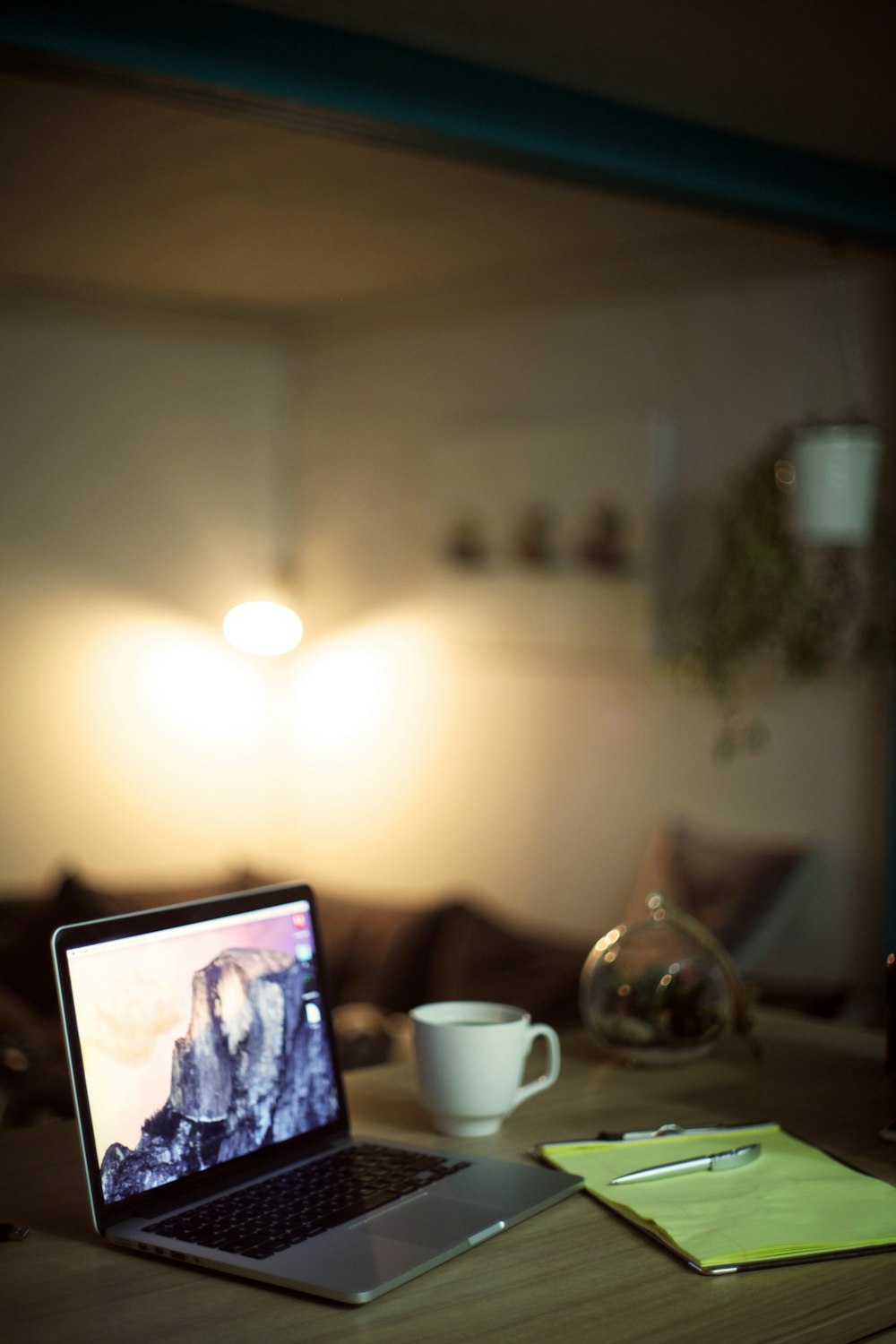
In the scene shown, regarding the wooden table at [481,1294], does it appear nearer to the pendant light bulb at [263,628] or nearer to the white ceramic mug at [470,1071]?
the white ceramic mug at [470,1071]

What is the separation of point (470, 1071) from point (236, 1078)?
0.23 meters

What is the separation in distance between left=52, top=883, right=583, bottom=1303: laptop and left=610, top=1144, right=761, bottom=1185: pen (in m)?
0.05

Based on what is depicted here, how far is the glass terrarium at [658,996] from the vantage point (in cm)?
158

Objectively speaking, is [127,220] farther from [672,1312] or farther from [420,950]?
[672,1312]

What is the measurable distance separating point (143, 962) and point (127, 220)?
6.90 feet

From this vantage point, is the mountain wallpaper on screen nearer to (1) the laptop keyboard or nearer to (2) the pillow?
(1) the laptop keyboard

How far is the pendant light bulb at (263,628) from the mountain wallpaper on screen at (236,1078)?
2964 millimetres

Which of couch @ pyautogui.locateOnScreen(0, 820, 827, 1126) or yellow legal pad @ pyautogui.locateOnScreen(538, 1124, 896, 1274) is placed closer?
yellow legal pad @ pyautogui.locateOnScreen(538, 1124, 896, 1274)

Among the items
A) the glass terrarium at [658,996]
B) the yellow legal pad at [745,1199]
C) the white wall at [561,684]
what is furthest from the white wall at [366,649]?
the yellow legal pad at [745,1199]

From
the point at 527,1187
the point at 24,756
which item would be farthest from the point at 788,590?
the point at 527,1187

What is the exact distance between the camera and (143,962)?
1.16 m

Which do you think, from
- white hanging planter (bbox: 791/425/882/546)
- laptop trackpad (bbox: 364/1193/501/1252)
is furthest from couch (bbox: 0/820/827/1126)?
laptop trackpad (bbox: 364/1193/501/1252)

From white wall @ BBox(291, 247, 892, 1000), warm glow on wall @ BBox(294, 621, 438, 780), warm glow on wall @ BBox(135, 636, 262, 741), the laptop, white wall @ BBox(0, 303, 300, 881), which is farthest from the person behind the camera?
warm glow on wall @ BBox(294, 621, 438, 780)

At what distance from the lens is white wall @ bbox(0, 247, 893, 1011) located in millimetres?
2520
